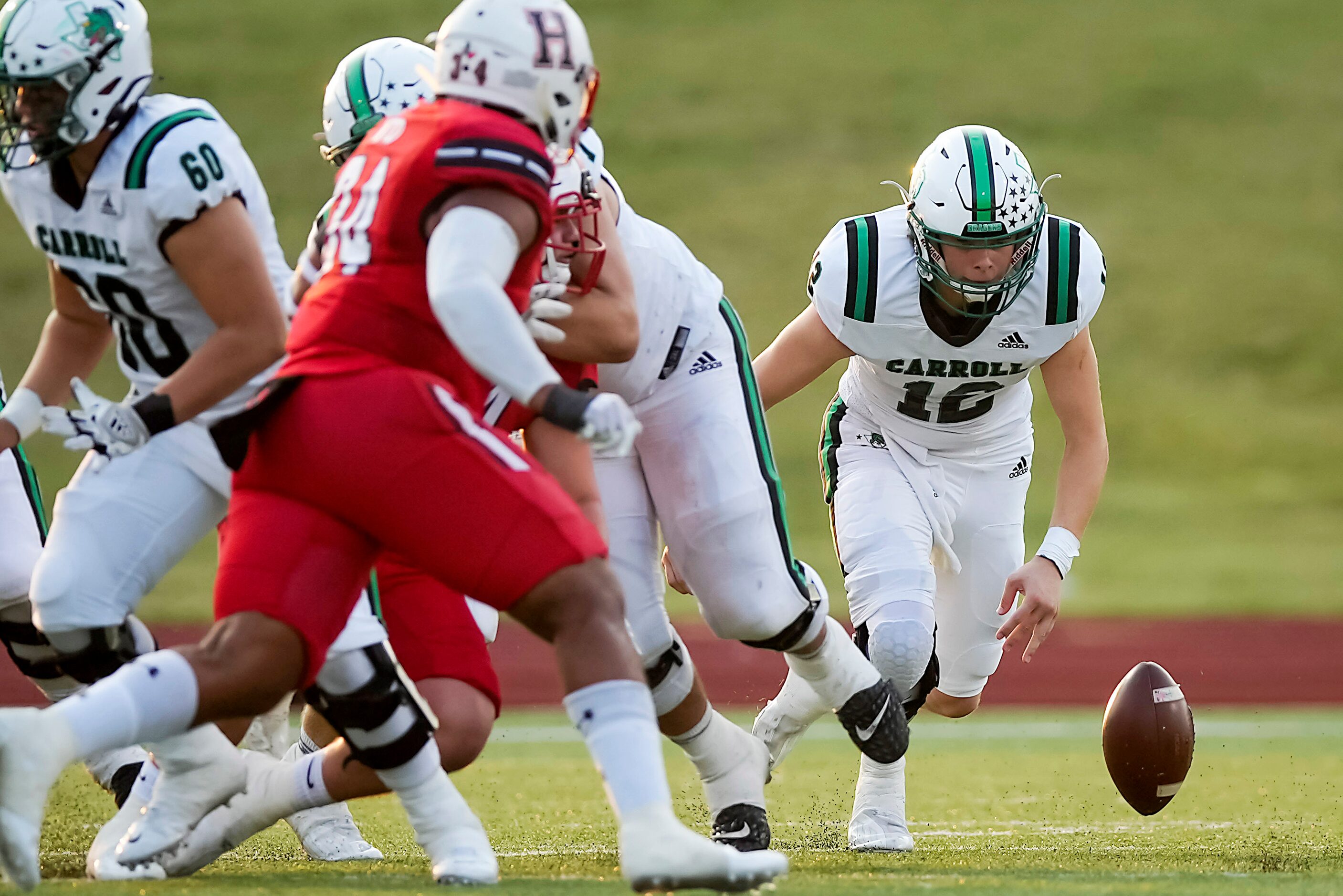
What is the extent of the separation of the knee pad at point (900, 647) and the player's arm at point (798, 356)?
0.68m

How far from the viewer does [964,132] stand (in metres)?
4.55

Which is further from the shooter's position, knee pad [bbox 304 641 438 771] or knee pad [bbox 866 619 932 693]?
knee pad [bbox 866 619 932 693]

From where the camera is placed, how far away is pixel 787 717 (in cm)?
462

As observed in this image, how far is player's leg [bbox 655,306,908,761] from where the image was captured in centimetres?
393

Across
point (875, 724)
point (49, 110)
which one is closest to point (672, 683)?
point (875, 724)

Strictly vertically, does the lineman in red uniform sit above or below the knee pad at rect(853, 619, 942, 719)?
above

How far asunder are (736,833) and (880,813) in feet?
1.75

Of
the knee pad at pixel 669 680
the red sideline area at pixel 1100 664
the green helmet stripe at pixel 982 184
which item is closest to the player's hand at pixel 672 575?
the knee pad at pixel 669 680

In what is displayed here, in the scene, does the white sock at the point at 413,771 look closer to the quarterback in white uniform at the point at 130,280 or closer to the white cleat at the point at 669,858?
the quarterback in white uniform at the point at 130,280

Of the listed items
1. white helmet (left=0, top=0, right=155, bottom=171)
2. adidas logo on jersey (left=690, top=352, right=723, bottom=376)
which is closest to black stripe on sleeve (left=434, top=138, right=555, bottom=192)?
white helmet (left=0, top=0, right=155, bottom=171)

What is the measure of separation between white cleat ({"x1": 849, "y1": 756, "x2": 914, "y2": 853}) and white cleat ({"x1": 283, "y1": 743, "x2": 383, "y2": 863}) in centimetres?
118

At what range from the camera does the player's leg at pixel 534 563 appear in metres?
2.76

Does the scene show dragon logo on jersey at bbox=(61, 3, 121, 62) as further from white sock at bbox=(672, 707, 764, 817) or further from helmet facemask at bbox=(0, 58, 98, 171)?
white sock at bbox=(672, 707, 764, 817)

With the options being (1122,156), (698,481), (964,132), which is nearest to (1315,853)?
(698,481)
